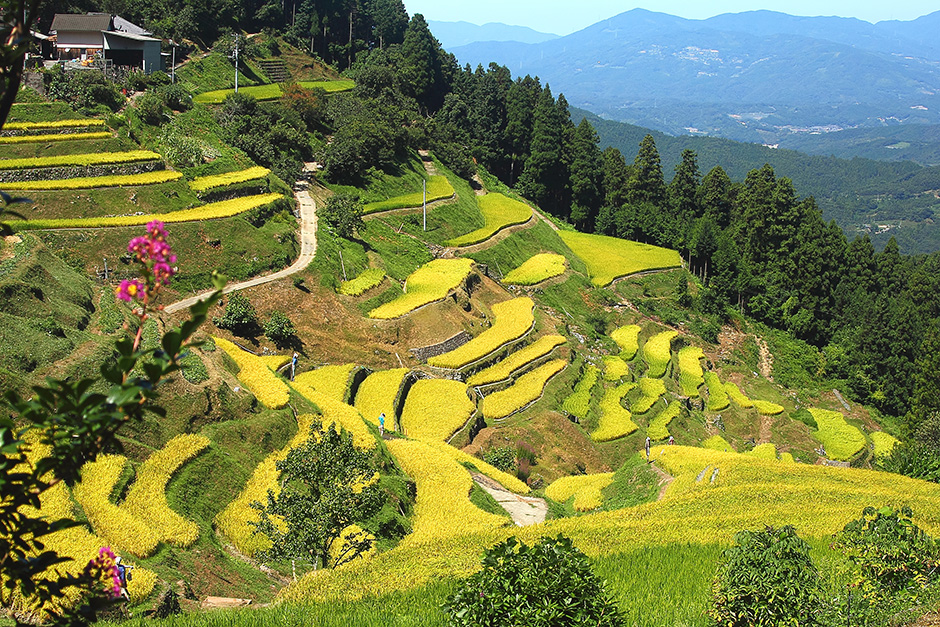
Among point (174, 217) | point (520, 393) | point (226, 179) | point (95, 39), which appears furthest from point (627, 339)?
point (95, 39)

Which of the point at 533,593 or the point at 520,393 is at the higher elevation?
the point at 533,593

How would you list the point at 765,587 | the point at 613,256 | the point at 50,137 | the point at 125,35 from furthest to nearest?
1. the point at 613,256
2. the point at 125,35
3. the point at 50,137
4. the point at 765,587

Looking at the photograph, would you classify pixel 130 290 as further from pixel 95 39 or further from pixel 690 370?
pixel 95 39

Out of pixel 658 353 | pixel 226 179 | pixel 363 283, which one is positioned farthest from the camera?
pixel 658 353

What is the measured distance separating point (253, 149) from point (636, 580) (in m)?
45.9

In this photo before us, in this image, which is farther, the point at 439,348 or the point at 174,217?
the point at 439,348

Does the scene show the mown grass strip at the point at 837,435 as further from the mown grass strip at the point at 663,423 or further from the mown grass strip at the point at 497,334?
the mown grass strip at the point at 497,334

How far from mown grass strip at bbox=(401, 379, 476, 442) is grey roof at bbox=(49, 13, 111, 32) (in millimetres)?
35384

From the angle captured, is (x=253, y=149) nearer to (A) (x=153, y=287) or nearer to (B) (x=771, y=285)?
(B) (x=771, y=285)

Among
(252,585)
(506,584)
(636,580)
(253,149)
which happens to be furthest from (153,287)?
(253,149)

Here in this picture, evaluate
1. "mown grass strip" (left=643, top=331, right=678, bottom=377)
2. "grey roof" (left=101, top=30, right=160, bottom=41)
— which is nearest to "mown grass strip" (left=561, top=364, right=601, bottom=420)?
"mown grass strip" (left=643, top=331, right=678, bottom=377)

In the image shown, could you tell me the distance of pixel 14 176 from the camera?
38219 millimetres

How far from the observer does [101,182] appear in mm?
39625

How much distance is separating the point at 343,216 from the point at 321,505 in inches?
1341
